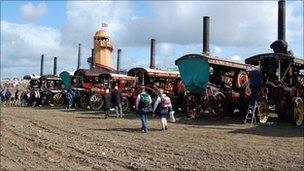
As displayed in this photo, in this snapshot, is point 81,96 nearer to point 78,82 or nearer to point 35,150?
point 78,82

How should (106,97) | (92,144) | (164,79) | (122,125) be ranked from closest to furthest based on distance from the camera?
(92,144) → (122,125) → (106,97) → (164,79)

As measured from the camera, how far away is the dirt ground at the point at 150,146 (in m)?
10.0

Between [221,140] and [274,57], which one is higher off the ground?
[274,57]

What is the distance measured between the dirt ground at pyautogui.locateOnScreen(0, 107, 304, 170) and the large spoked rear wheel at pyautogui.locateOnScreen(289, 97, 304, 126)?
1.16ft

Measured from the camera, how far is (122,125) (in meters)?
18.1

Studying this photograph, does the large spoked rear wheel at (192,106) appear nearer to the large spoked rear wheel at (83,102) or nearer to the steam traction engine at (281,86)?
the steam traction engine at (281,86)

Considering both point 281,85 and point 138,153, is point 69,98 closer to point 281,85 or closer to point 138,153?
point 281,85

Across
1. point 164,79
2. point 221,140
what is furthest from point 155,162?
point 164,79

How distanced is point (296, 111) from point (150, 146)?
24.2ft

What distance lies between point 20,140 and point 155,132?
13.8 ft

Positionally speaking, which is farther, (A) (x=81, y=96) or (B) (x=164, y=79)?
(A) (x=81, y=96)

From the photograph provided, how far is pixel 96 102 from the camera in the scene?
2752cm

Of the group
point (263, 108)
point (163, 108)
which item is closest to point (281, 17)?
point (263, 108)

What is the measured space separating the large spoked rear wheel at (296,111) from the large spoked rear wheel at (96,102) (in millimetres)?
12121
